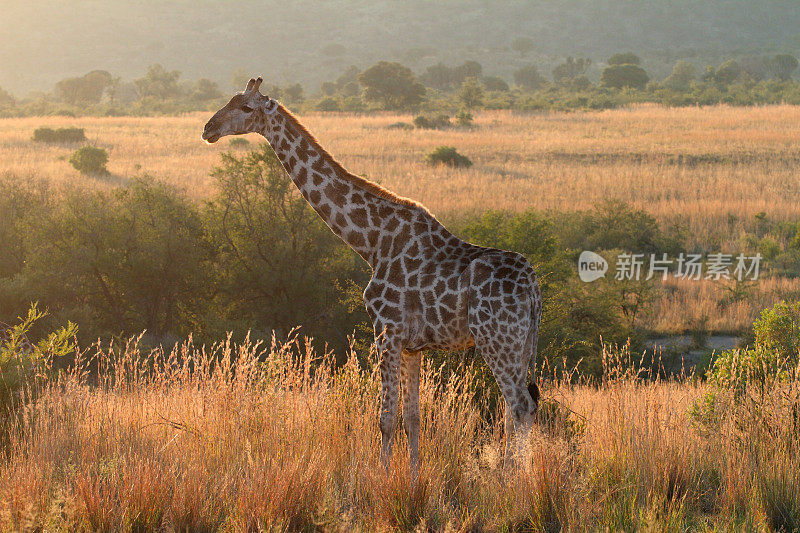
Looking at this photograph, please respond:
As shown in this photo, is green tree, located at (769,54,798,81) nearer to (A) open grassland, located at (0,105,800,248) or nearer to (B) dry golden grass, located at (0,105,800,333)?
(A) open grassland, located at (0,105,800,248)

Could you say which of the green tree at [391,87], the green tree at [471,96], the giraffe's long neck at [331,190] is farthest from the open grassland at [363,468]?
the green tree at [391,87]

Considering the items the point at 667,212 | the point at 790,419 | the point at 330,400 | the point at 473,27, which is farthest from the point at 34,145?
the point at 473,27

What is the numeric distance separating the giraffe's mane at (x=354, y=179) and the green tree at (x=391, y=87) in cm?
5775

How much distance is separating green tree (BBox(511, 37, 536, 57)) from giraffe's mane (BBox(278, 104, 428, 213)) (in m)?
145

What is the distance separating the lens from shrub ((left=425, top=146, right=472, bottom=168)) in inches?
1243

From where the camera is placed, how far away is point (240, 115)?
626cm

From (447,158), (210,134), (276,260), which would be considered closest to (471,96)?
(447,158)

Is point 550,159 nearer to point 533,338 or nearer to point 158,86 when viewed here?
point 533,338

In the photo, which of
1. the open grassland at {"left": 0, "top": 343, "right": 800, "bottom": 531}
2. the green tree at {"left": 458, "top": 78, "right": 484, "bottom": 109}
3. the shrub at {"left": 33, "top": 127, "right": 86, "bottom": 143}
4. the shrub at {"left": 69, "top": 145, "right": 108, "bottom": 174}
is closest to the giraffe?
the open grassland at {"left": 0, "top": 343, "right": 800, "bottom": 531}

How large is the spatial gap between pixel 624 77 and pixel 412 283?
81.4 m

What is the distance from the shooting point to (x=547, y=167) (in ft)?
105

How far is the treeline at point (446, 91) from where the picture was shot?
6169 centimetres

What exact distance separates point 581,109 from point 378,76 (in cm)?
1689

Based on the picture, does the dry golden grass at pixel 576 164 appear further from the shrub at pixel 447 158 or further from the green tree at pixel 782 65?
the green tree at pixel 782 65
